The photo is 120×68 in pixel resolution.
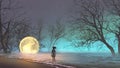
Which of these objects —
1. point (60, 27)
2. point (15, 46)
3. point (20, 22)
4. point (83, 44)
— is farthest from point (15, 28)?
point (60, 27)

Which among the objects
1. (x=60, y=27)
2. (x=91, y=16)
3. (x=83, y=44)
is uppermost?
(x=60, y=27)

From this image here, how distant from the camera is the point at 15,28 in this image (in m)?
78.1

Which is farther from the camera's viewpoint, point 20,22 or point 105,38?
point 20,22

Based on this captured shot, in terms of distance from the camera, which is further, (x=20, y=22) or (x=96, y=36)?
(x=20, y=22)

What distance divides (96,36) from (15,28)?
3047 cm

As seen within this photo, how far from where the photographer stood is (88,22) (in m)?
50.8

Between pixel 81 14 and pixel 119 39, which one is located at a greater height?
pixel 81 14

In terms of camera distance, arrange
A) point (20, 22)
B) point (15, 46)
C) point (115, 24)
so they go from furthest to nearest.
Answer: point (15, 46), point (20, 22), point (115, 24)

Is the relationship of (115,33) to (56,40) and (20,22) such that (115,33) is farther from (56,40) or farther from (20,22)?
(56,40)

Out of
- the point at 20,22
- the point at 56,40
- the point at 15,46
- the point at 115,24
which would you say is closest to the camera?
the point at 115,24

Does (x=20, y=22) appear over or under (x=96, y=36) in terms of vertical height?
over

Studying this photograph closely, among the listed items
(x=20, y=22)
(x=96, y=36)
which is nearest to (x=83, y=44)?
(x=96, y=36)

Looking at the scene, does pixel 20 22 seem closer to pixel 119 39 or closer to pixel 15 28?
pixel 15 28

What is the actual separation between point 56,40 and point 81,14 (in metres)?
62.3
